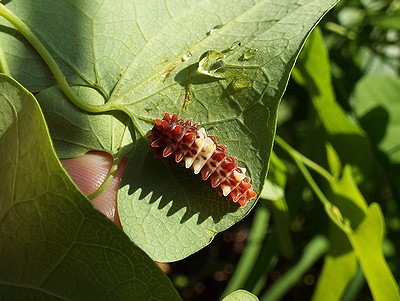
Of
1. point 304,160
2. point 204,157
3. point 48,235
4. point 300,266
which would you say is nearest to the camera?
point 48,235

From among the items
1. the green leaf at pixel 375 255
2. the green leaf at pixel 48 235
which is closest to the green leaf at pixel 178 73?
the green leaf at pixel 48 235

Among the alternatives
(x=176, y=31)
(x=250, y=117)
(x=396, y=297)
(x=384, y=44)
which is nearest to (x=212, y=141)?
(x=250, y=117)

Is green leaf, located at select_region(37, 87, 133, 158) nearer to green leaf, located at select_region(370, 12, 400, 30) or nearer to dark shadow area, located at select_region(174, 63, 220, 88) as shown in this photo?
dark shadow area, located at select_region(174, 63, 220, 88)

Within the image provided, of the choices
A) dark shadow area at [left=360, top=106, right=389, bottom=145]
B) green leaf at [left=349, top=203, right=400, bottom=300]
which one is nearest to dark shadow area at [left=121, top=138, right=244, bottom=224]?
green leaf at [left=349, top=203, right=400, bottom=300]

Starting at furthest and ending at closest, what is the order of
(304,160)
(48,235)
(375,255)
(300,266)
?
1. (300,266)
2. (304,160)
3. (375,255)
4. (48,235)

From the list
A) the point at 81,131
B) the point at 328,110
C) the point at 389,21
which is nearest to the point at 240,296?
the point at 81,131

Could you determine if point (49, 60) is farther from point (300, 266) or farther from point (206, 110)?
point (300, 266)
